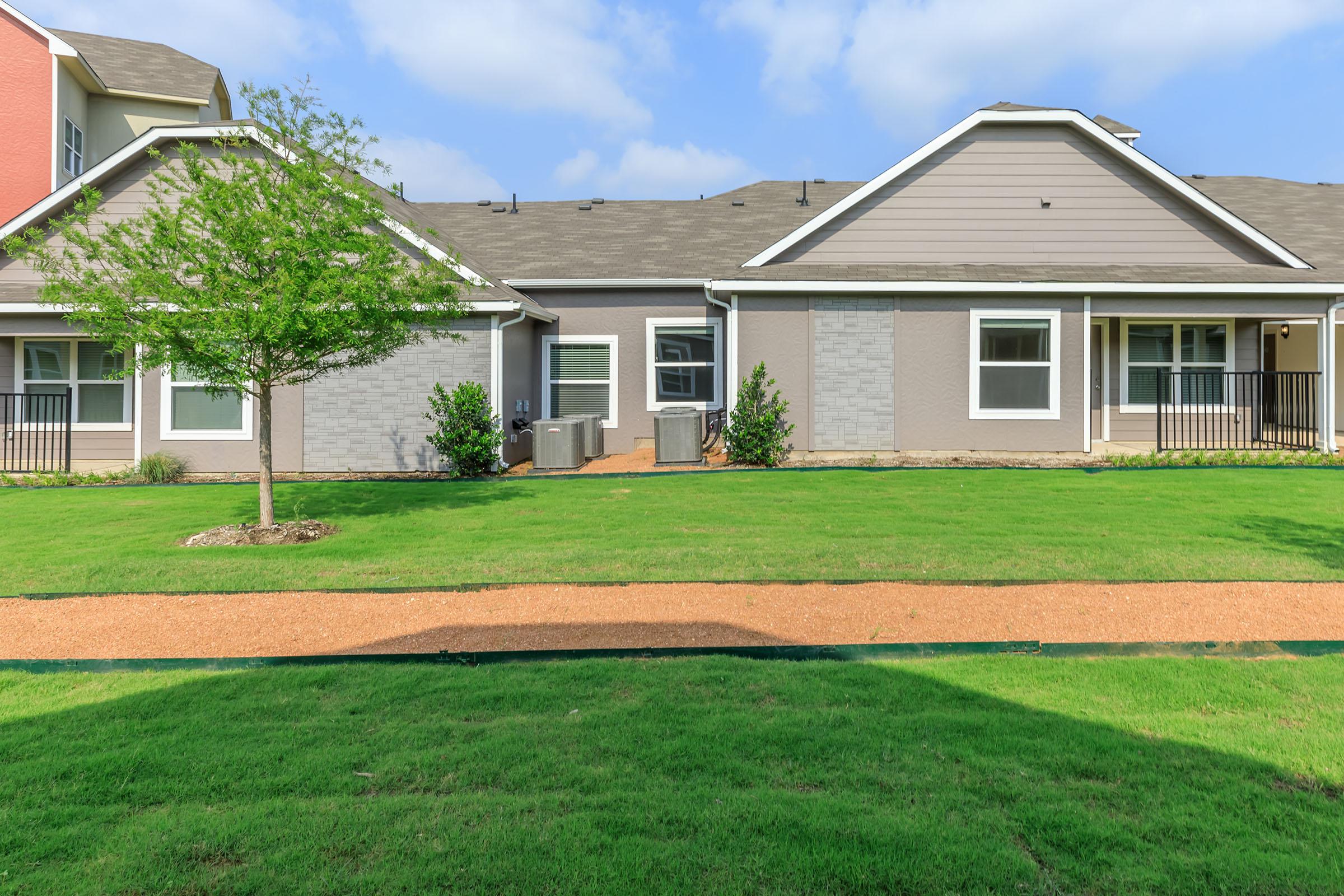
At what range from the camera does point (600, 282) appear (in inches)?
634

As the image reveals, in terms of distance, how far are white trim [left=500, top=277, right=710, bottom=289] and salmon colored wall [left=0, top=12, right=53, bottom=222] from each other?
12.5 metres

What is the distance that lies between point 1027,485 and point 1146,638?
663 cm

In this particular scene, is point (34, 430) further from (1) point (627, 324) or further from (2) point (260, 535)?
(1) point (627, 324)

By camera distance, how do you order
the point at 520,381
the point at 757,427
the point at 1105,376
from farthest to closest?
the point at 1105,376 < the point at 520,381 < the point at 757,427

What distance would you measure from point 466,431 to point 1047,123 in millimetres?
11591

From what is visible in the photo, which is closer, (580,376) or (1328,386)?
(1328,386)

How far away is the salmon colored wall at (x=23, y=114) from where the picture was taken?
19500 millimetres

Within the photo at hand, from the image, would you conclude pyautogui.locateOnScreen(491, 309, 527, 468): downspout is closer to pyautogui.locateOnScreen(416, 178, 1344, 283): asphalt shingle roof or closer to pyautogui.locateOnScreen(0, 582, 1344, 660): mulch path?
pyautogui.locateOnScreen(416, 178, 1344, 283): asphalt shingle roof

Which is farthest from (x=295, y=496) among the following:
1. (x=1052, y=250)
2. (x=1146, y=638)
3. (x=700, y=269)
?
(x=1052, y=250)

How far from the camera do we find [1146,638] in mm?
5320

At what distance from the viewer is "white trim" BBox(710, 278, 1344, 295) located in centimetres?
1411

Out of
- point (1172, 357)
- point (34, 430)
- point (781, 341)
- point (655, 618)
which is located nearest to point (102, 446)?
point (34, 430)

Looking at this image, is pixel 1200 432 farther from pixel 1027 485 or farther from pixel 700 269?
pixel 700 269

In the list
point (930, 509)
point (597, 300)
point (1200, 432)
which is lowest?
point (930, 509)
